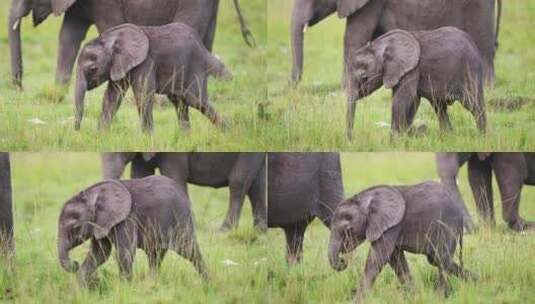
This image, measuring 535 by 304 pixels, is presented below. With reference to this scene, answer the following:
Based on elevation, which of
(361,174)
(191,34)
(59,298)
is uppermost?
(191,34)

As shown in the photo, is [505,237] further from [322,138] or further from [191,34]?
[191,34]

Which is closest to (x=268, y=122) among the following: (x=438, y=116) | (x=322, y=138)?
(x=322, y=138)

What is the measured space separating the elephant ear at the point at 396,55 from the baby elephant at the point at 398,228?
458 mm

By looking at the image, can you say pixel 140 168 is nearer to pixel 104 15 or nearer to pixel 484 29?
pixel 104 15

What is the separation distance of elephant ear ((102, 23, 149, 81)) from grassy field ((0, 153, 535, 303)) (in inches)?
16.2

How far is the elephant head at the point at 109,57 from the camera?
7.59 metres

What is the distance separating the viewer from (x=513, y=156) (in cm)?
787

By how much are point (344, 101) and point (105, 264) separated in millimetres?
1204

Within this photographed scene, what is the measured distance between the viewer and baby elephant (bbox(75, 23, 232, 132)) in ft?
24.9

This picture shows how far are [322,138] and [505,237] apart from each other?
2.87 ft

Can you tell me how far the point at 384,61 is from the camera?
7.63 m

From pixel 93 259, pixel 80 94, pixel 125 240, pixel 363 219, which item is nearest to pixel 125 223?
pixel 125 240

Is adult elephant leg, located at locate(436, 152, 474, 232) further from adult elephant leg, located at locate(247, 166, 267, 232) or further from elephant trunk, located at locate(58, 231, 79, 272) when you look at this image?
elephant trunk, located at locate(58, 231, 79, 272)

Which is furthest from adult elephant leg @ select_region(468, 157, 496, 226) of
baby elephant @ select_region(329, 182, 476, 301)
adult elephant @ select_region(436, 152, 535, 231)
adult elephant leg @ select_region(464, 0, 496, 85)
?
adult elephant leg @ select_region(464, 0, 496, 85)
